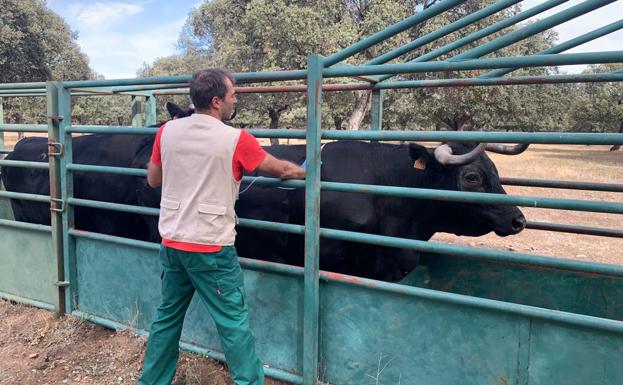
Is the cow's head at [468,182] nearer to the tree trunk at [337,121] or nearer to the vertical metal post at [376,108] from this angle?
the vertical metal post at [376,108]

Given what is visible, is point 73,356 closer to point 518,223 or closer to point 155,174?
point 155,174

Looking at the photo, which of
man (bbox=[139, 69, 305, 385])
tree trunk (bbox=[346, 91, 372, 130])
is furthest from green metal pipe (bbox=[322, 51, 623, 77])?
tree trunk (bbox=[346, 91, 372, 130])

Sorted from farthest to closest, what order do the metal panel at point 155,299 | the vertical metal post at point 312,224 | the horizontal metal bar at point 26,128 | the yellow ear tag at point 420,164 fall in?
the horizontal metal bar at point 26,128, the yellow ear tag at point 420,164, the metal panel at point 155,299, the vertical metal post at point 312,224

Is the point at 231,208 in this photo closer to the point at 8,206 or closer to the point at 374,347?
the point at 374,347

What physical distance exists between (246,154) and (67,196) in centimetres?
238

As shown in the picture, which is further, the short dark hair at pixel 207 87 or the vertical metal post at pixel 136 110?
the vertical metal post at pixel 136 110

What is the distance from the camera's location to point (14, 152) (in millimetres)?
6125

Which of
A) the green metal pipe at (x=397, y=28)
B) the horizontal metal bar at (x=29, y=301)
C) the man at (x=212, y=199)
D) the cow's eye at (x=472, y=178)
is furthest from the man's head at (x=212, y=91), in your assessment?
the horizontal metal bar at (x=29, y=301)

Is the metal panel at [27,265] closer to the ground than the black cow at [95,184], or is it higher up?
closer to the ground

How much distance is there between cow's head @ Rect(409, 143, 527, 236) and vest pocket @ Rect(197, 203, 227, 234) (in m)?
1.77

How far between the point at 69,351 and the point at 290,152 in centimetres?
244

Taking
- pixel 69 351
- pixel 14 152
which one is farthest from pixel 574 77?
pixel 14 152

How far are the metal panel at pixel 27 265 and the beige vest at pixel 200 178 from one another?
232 cm

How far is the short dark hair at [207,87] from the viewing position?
284 centimetres
